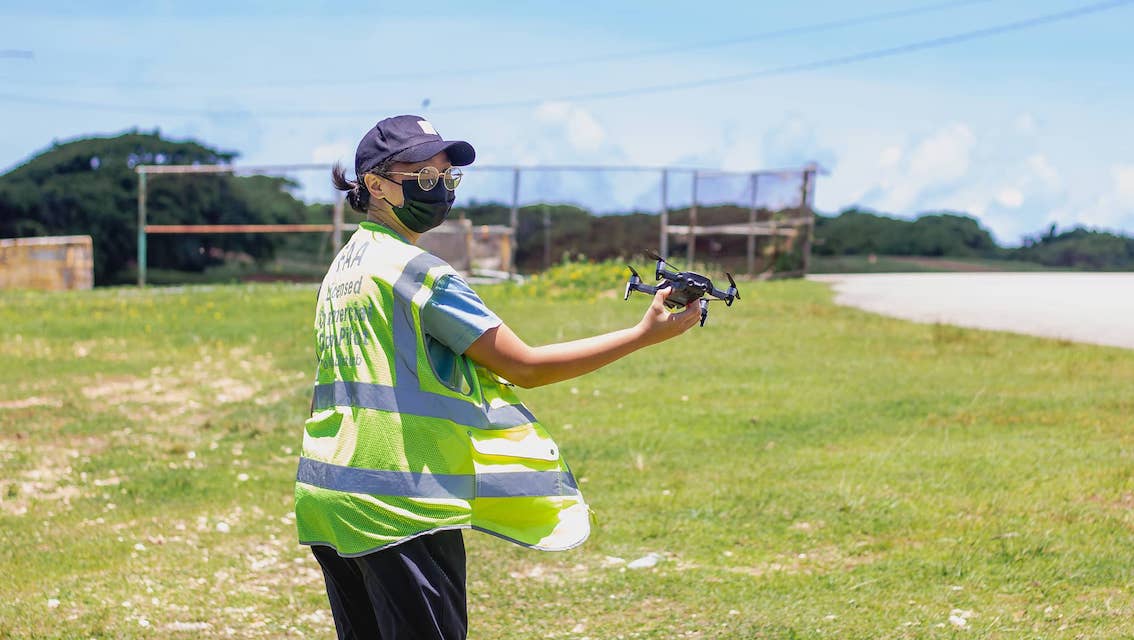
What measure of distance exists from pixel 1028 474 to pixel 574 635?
367 centimetres

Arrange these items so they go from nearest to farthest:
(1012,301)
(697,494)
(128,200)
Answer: (697,494)
(1012,301)
(128,200)

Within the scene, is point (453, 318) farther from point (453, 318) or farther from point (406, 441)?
point (406, 441)

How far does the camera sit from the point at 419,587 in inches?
120

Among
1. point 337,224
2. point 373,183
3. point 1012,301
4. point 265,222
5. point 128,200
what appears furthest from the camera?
point 128,200

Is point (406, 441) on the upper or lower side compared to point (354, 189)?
lower

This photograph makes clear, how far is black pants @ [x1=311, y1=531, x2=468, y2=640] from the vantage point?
10.0ft

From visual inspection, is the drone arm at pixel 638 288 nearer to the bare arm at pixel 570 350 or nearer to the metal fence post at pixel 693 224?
the bare arm at pixel 570 350

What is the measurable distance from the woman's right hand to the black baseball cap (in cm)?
65

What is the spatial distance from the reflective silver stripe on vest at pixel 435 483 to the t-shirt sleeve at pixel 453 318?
0.33 meters

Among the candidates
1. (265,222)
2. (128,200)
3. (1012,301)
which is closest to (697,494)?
(1012,301)

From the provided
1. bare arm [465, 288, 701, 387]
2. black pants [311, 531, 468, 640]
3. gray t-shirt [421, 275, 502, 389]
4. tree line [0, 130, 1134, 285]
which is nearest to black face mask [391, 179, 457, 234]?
gray t-shirt [421, 275, 502, 389]

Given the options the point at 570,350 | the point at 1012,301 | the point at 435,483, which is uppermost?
the point at 570,350

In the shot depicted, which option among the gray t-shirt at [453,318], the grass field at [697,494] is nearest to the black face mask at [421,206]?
the gray t-shirt at [453,318]

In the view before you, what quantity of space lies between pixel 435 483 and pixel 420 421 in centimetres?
16
